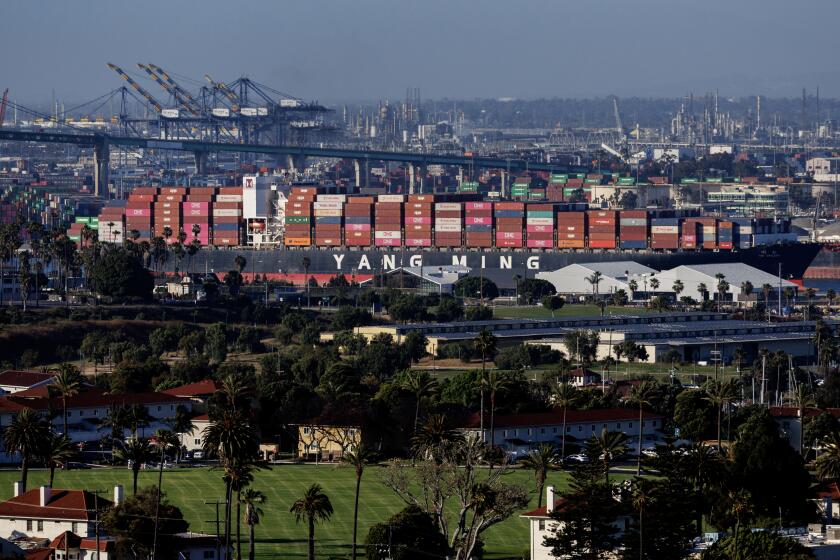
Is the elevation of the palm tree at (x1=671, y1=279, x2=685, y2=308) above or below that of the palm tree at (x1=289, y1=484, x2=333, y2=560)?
below

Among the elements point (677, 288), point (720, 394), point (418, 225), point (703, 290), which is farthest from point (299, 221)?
point (720, 394)

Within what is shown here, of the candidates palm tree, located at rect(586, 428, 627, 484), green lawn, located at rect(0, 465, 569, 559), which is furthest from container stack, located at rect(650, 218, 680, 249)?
palm tree, located at rect(586, 428, 627, 484)

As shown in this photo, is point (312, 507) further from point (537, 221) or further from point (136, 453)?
point (537, 221)

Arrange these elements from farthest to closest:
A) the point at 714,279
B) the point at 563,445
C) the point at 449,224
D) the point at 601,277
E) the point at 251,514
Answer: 1. the point at 449,224
2. the point at 601,277
3. the point at 714,279
4. the point at 563,445
5. the point at 251,514

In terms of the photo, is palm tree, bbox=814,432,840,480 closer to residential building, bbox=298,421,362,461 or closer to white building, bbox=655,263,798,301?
residential building, bbox=298,421,362,461

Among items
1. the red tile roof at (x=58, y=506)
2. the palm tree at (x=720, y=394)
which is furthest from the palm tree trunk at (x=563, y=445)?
the red tile roof at (x=58, y=506)

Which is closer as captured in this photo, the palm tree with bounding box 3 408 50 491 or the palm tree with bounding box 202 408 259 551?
the palm tree with bounding box 202 408 259 551

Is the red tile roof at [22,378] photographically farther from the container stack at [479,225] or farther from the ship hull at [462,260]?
the container stack at [479,225]
